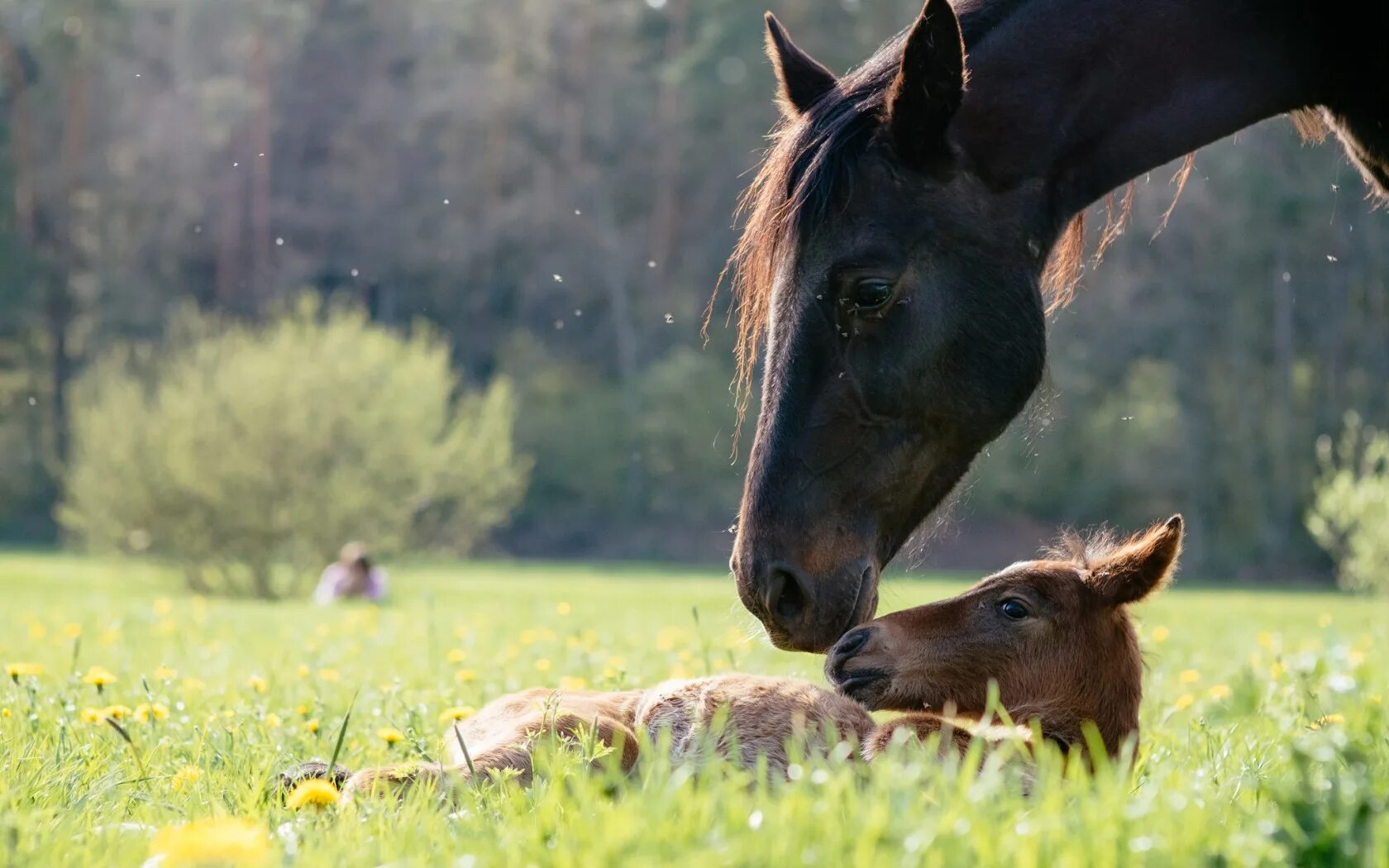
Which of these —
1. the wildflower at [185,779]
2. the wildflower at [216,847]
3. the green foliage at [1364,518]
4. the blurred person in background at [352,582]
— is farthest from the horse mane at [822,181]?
the blurred person in background at [352,582]

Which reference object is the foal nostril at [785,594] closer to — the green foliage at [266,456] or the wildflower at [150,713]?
the wildflower at [150,713]

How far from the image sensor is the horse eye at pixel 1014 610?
135 inches

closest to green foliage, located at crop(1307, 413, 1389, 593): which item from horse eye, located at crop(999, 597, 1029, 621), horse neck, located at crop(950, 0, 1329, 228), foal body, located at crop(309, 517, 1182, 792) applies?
horse neck, located at crop(950, 0, 1329, 228)

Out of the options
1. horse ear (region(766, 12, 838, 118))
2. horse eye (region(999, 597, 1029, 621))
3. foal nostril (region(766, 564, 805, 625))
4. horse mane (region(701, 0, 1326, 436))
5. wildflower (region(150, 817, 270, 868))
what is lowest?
horse eye (region(999, 597, 1029, 621))

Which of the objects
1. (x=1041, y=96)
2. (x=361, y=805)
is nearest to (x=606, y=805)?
(x=361, y=805)

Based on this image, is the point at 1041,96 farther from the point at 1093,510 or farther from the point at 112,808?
the point at 1093,510

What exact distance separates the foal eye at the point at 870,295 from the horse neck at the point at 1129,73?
563mm

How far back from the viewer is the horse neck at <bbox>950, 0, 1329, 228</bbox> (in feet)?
12.0

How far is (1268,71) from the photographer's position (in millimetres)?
3746

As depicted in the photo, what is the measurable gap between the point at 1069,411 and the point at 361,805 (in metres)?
39.5

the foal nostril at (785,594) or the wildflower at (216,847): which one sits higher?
the foal nostril at (785,594)

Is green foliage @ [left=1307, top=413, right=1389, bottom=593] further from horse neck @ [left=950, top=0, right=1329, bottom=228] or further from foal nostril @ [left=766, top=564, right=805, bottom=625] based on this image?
foal nostril @ [left=766, top=564, right=805, bottom=625]

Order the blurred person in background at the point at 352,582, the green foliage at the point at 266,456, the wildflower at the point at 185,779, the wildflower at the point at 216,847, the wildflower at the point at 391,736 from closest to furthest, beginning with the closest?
the wildflower at the point at 216,847
the wildflower at the point at 185,779
the wildflower at the point at 391,736
the blurred person in background at the point at 352,582
the green foliage at the point at 266,456

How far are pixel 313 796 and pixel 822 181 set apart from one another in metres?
1.94
